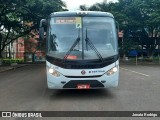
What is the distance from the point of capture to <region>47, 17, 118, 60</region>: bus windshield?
11.4 metres

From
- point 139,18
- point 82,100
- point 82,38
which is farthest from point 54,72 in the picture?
point 139,18

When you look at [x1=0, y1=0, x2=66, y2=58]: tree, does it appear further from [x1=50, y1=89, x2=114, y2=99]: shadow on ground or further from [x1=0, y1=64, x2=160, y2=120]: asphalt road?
[x1=50, y1=89, x2=114, y2=99]: shadow on ground

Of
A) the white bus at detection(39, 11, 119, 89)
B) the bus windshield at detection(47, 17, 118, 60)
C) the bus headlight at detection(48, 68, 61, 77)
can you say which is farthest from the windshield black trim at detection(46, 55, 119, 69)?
the bus headlight at detection(48, 68, 61, 77)

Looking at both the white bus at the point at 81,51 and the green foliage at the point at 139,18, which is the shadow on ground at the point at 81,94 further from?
the green foliage at the point at 139,18

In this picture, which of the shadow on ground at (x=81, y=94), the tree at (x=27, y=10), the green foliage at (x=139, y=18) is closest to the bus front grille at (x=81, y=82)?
the shadow on ground at (x=81, y=94)

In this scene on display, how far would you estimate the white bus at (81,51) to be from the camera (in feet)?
36.9

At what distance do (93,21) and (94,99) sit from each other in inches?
110

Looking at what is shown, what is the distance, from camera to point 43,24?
12703 millimetres

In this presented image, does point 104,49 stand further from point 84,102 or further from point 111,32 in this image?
point 84,102

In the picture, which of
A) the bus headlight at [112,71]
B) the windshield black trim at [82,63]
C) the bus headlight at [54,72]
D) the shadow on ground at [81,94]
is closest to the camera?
the windshield black trim at [82,63]

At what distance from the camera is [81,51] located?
1140cm

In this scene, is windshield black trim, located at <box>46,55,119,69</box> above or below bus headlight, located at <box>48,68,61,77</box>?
above

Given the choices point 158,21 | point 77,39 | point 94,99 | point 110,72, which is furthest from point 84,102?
point 158,21

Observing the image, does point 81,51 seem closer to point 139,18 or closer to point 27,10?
point 27,10
